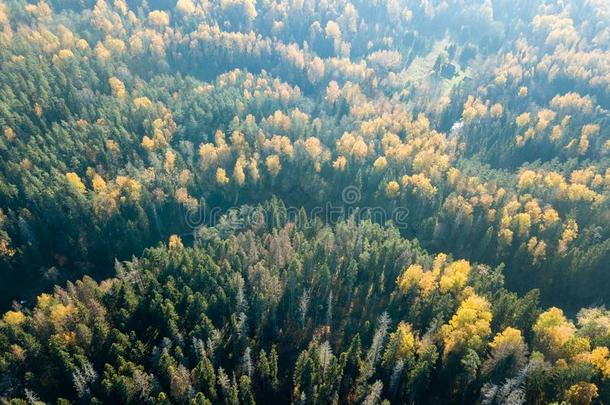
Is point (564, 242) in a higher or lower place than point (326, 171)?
lower

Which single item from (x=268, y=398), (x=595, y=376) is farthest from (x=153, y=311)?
(x=595, y=376)

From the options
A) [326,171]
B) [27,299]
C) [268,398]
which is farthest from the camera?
[326,171]

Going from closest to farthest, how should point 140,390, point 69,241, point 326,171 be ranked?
point 140,390 < point 69,241 < point 326,171

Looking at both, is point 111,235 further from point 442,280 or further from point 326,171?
point 442,280

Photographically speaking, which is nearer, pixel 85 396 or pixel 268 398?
pixel 85 396

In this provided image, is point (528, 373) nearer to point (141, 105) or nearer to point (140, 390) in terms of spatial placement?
point (140, 390)

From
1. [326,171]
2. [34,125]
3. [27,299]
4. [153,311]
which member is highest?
[34,125]

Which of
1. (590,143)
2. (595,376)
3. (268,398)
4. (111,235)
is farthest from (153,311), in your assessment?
(590,143)
